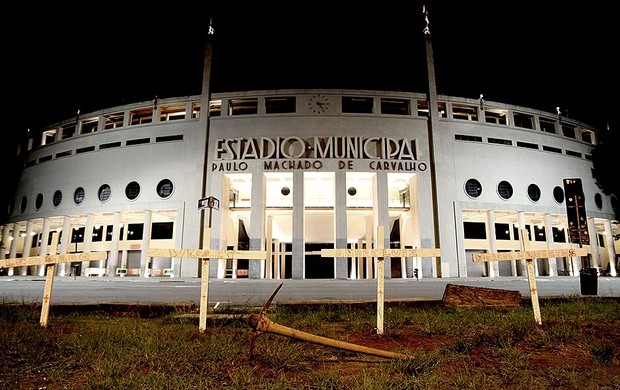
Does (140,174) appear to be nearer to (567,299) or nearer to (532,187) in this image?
(567,299)

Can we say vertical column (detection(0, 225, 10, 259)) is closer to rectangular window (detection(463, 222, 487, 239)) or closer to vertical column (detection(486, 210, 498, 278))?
rectangular window (detection(463, 222, 487, 239))

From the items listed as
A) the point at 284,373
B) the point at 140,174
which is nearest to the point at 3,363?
the point at 284,373

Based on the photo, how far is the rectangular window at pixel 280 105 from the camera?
34.4 metres

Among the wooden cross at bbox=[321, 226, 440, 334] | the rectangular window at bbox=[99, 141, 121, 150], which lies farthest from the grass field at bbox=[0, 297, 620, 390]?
the rectangular window at bbox=[99, 141, 121, 150]

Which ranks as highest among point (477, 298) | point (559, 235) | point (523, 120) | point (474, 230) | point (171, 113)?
point (171, 113)

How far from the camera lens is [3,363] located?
3262 mm

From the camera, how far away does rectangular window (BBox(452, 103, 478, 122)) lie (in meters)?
35.1

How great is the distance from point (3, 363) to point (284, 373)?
2.49 m

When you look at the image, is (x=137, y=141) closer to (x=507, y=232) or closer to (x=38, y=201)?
(x=38, y=201)

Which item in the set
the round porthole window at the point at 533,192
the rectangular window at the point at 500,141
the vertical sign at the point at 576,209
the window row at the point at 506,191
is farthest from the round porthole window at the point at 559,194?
the vertical sign at the point at 576,209

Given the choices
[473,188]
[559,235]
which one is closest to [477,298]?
[473,188]

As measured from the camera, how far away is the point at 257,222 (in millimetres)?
30141

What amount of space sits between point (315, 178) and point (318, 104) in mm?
6421

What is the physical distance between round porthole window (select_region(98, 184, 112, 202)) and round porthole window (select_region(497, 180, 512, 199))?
35.2m
